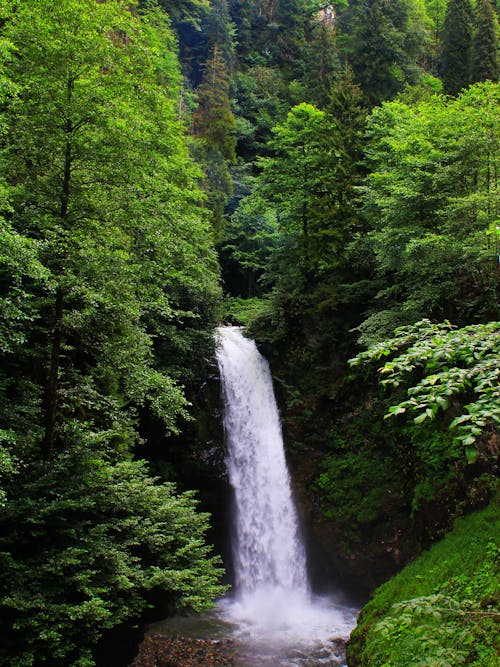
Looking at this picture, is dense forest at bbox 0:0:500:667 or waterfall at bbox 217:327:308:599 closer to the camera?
dense forest at bbox 0:0:500:667

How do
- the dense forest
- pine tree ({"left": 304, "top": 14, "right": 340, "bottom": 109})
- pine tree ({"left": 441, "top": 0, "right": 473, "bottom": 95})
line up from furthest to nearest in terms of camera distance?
pine tree ({"left": 304, "top": 14, "right": 340, "bottom": 109}) → pine tree ({"left": 441, "top": 0, "right": 473, "bottom": 95}) → the dense forest

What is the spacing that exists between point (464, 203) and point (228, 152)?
22756mm

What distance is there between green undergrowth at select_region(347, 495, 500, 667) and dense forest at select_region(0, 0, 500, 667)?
0.15ft

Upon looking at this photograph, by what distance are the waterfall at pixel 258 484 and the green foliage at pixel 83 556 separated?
544cm

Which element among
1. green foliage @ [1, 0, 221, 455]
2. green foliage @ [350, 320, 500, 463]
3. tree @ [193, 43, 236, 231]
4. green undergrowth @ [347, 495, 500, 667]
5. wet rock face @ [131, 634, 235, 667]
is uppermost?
tree @ [193, 43, 236, 231]

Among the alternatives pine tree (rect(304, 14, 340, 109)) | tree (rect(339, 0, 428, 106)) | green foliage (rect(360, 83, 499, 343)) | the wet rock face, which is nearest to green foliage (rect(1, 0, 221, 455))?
the wet rock face

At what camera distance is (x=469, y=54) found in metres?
27.9

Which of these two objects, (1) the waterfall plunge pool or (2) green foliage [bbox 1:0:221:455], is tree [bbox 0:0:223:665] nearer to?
(2) green foliage [bbox 1:0:221:455]

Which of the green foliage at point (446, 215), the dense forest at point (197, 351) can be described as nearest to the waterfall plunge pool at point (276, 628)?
the dense forest at point (197, 351)

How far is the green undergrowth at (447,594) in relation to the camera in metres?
5.89

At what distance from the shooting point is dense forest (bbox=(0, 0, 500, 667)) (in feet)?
19.2

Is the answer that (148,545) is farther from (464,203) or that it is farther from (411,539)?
(464,203)

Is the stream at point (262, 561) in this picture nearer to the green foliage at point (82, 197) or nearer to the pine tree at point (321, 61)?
the green foliage at point (82, 197)

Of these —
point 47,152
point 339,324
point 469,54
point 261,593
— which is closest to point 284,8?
point 469,54
